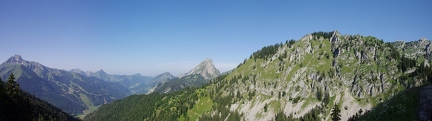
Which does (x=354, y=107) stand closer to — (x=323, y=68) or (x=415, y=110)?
(x=323, y=68)

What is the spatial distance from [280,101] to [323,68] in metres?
41.4

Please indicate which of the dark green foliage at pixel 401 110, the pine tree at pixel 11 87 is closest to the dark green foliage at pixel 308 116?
the dark green foliage at pixel 401 110

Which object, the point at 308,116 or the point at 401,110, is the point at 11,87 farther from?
the point at 308,116

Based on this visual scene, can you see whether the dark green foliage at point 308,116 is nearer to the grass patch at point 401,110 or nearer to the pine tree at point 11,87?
the grass patch at point 401,110

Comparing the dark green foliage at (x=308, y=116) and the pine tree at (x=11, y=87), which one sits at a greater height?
the pine tree at (x=11, y=87)

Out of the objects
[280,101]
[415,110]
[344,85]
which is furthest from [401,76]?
[415,110]

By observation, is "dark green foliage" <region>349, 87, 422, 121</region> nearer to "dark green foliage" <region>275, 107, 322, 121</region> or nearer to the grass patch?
the grass patch

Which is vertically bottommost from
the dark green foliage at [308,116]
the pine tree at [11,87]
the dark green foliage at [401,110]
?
the dark green foliage at [308,116]

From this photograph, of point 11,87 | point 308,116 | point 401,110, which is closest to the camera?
point 401,110

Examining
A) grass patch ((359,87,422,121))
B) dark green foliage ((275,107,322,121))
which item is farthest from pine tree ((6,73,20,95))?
dark green foliage ((275,107,322,121))

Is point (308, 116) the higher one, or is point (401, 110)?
point (401, 110)

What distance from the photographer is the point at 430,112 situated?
125 ft

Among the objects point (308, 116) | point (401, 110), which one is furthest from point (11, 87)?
point (308, 116)

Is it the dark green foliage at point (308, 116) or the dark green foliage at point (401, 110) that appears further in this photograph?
the dark green foliage at point (308, 116)
